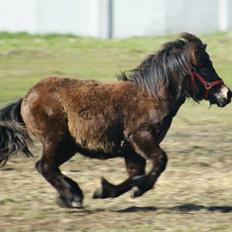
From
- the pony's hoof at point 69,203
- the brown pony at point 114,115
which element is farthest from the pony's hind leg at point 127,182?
the pony's hoof at point 69,203

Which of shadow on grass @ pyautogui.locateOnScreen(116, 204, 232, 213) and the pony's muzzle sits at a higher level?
the pony's muzzle

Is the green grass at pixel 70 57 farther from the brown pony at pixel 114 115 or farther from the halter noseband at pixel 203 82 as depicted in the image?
the halter noseband at pixel 203 82

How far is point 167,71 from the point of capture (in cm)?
927

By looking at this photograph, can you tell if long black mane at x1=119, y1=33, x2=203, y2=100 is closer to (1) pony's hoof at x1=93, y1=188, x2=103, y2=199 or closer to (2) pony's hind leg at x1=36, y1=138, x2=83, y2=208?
(2) pony's hind leg at x1=36, y1=138, x2=83, y2=208

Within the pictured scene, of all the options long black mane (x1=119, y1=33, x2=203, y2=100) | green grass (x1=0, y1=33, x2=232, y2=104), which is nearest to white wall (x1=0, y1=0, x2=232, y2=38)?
green grass (x1=0, y1=33, x2=232, y2=104)

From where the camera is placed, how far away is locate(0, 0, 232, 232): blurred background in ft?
29.0

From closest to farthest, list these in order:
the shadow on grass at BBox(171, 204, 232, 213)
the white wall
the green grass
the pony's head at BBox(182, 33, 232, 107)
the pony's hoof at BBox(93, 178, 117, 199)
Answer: the pony's hoof at BBox(93, 178, 117, 199), the shadow on grass at BBox(171, 204, 232, 213), the pony's head at BBox(182, 33, 232, 107), the green grass, the white wall

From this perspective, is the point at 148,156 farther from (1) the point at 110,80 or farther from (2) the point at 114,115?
(1) the point at 110,80

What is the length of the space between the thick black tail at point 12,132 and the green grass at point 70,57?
882 cm

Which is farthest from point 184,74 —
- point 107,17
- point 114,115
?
point 107,17

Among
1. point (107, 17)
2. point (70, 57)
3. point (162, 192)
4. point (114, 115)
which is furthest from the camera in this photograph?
point (107, 17)

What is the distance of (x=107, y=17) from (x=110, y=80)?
15.6 metres

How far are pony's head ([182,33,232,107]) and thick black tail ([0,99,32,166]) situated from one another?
1.51 m

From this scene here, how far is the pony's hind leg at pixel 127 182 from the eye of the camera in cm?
897
